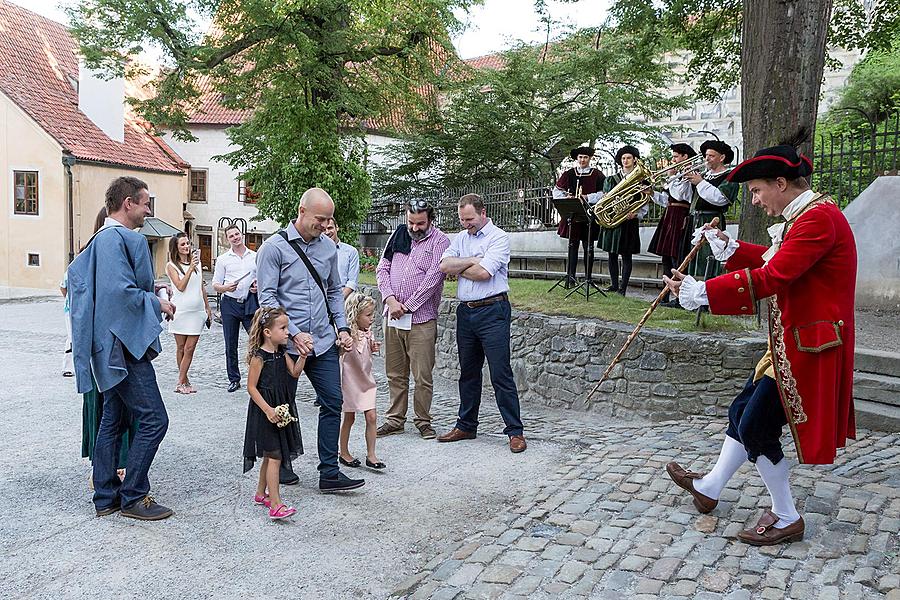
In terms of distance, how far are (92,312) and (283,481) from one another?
1.76 m

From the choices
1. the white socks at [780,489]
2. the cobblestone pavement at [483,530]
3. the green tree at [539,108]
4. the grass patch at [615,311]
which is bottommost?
the cobblestone pavement at [483,530]

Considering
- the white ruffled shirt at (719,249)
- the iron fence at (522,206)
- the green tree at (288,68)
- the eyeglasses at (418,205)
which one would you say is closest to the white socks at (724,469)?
the white ruffled shirt at (719,249)

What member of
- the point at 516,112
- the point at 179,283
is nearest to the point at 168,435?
the point at 179,283

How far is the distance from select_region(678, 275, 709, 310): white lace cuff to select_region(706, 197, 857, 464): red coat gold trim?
0.03 meters

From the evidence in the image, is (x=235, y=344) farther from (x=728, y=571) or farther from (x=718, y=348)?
(x=728, y=571)

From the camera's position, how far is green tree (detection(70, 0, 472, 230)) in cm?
1788

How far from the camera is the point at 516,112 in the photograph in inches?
783

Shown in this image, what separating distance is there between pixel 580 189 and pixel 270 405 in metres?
6.40

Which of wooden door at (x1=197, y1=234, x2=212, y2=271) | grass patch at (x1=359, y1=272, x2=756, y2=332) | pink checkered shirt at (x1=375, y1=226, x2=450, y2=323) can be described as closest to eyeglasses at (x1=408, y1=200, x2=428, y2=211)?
pink checkered shirt at (x1=375, y1=226, x2=450, y2=323)

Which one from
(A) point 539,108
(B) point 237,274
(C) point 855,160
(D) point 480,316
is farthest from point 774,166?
(A) point 539,108

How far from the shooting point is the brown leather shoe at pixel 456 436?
7125mm

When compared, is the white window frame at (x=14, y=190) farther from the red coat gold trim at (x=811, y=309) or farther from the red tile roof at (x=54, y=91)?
the red coat gold trim at (x=811, y=309)

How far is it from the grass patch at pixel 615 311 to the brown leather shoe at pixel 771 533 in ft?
11.3

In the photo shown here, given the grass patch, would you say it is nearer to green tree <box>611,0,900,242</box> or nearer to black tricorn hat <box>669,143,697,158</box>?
green tree <box>611,0,900,242</box>
